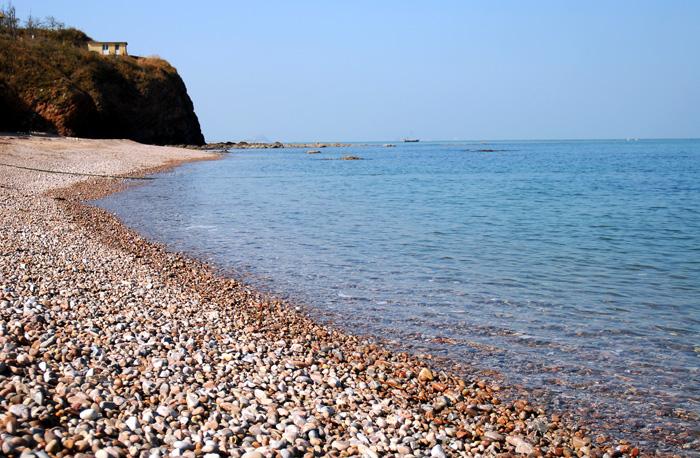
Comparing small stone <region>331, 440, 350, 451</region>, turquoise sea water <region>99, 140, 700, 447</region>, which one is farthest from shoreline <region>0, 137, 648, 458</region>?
turquoise sea water <region>99, 140, 700, 447</region>

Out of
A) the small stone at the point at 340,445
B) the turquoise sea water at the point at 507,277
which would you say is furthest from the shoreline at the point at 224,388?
the turquoise sea water at the point at 507,277

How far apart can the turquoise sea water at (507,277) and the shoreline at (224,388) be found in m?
0.93

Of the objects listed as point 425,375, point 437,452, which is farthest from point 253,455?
point 425,375

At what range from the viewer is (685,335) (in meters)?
8.62

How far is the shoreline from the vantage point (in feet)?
15.4

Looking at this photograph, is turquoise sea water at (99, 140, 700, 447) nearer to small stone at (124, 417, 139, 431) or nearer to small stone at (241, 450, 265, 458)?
small stone at (241, 450, 265, 458)

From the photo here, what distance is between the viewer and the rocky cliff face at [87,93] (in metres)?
58.4

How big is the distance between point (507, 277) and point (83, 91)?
67.9 m

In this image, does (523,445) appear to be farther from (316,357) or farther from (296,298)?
(296,298)

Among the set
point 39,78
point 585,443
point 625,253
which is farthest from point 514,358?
point 39,78

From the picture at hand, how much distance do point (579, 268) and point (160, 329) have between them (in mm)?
9739

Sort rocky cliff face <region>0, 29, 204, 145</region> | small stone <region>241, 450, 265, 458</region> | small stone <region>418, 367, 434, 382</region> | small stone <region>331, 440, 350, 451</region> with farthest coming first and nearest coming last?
rocky cliff face <region>0, 29, 204, 145</region>, small stone <region>418, 367, 434, 382</region>, small stone <region>331, 440, 350, 451</region>, small stone <region>241, 450, 265, 458</region>

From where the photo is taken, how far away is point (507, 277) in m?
12.2

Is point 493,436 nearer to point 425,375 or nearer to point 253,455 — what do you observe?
point 425,375
